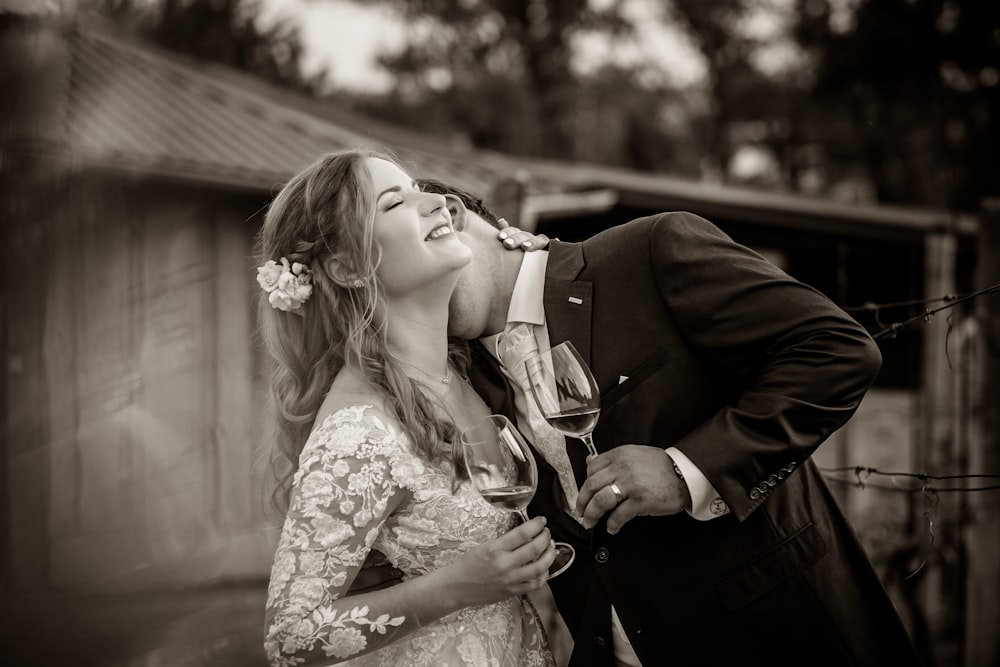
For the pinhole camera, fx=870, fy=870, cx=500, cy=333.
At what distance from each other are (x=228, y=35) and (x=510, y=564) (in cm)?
1534

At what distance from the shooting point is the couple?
1.98m

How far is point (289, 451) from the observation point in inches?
99.2

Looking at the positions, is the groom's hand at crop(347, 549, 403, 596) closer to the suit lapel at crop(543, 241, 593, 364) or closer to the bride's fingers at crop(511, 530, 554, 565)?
the bride's fingers at crop(511, 530, 554, 565)

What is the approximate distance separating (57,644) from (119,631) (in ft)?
1.55

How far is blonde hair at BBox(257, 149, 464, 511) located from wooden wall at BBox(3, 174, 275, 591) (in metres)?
1.44

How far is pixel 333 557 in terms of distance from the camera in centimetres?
203

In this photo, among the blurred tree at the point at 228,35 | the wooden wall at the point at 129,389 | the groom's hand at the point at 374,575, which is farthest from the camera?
the blurred tree at the point at 228,35

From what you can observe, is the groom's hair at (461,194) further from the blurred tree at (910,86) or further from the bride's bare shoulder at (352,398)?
the blurred tree at (910,86)

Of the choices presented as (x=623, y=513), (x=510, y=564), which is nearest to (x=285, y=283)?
(x=510, y=564)

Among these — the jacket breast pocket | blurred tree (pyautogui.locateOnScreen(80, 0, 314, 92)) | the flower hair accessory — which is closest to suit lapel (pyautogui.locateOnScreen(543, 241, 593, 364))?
the jacket breast pocket

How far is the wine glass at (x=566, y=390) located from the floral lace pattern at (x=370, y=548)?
1.03 feet

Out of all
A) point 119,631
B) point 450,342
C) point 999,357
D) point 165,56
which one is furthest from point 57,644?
point 165,56

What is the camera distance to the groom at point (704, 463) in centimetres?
196

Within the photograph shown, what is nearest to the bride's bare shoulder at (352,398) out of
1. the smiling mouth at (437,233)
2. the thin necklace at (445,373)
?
the thin necklace at (445,373)
